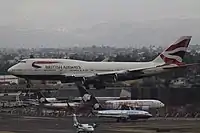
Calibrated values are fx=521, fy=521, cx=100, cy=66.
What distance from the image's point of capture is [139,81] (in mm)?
98312

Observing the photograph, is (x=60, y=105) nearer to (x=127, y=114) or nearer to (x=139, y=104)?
(x=139, y=104)

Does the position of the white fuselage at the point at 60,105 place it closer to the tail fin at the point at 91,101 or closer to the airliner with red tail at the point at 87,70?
the tail fin at the point at 91,101

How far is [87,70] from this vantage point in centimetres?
9075

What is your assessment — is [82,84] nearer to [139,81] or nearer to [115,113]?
[139,81]

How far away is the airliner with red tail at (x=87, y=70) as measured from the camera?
292 feet

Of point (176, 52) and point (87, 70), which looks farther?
point (176, 52)

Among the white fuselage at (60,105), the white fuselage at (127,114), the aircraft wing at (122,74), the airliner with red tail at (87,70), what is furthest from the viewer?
the airliner with red tail at (87,70)

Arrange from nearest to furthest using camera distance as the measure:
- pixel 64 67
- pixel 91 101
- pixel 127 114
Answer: pixel 127 114 < pixel 91 101 < pixel 64 67

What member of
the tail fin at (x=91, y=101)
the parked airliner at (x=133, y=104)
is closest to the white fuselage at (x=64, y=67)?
the parked airliner at (x=133, y=104)

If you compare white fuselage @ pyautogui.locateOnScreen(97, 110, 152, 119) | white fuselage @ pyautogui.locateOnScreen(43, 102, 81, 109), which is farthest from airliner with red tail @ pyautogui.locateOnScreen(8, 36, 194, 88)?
white fuselage @ pyautogui.locateOnScreen(97, 110, 152, 119)

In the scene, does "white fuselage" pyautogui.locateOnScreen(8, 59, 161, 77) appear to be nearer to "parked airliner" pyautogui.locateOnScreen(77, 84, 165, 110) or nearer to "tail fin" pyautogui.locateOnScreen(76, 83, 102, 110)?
"parked airliner" pyautogui.locateOnScreen(77, 84, 165, 110)

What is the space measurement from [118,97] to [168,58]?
37.9 ft

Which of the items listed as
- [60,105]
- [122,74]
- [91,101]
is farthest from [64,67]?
[91,101]

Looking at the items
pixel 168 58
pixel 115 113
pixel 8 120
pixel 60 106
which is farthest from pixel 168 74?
pixel 8 120
